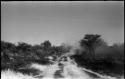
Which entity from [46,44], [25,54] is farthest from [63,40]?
[25,54]

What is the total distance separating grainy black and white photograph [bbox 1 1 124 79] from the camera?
3.64 feet

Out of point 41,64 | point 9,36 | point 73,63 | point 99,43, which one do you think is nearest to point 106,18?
point 99,43

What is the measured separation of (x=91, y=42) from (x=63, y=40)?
165 mm

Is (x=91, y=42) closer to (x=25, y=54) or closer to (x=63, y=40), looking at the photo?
(x=63, y=40)

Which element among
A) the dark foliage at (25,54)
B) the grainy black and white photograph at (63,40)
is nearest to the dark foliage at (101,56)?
the grainy black and white photograph at (63,40)

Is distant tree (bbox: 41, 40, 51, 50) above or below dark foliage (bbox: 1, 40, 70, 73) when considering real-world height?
above

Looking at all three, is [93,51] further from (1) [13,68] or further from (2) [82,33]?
(1) [13,68]

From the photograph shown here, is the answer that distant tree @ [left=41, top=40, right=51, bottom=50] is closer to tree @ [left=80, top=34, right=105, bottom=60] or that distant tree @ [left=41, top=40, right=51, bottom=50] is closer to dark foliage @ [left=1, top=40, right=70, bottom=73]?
dark foliage @ [left=1, top=40, right=70, bottom=73]

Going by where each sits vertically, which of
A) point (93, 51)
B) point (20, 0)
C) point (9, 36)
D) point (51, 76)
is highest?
point (20, 0)

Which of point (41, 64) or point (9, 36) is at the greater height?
point (9, 36)

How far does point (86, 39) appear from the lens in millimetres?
1116

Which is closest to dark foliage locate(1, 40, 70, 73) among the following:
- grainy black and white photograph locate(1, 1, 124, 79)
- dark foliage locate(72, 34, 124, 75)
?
grainy black and white photograph locate(1, 1, 124, 79)

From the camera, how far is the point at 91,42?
1.11m

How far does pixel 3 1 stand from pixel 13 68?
405 millimetres
